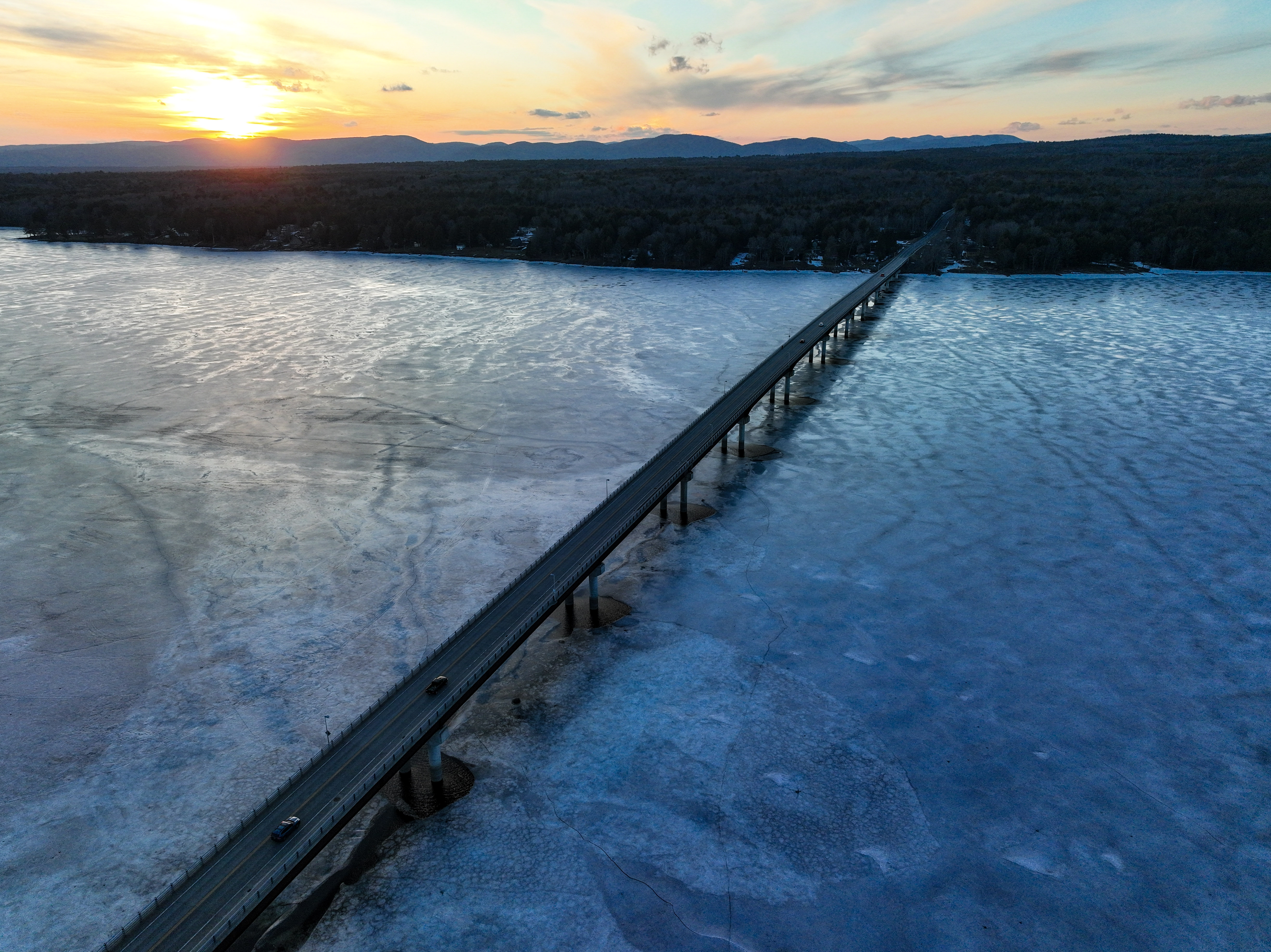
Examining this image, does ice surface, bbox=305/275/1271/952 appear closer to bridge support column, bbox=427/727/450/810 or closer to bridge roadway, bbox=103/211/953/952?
bridge support column, bbox=427/727/450/810

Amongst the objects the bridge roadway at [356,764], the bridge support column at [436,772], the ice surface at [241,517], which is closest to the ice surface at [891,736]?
the bridge support column at [436,772]

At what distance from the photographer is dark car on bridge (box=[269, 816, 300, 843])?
42.2 feet

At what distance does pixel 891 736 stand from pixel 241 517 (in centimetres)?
2159

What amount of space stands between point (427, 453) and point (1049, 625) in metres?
23.3

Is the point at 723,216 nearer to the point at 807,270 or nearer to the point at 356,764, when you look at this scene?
the point at 807,270

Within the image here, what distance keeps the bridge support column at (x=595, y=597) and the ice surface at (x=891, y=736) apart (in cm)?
87

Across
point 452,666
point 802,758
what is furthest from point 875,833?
point 452,666

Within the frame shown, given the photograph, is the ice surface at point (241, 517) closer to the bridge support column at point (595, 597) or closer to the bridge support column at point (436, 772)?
the bridge support column at point (595, 597)

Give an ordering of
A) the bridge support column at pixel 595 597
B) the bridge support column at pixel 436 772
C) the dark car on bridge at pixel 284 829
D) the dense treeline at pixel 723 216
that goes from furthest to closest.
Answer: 1. the dense treeline at pixel 723 216
2. the bridge support column at pixel 595 597
3. the bridge support column at pixel 436 772
4. the dark car on bridge at pixel 284 829

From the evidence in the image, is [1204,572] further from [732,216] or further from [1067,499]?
[732,216]

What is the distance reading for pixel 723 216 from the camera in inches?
4149

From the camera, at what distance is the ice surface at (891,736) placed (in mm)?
13391

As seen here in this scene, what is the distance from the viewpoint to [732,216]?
105 m

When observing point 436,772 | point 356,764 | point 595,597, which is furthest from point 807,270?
point 356,764
